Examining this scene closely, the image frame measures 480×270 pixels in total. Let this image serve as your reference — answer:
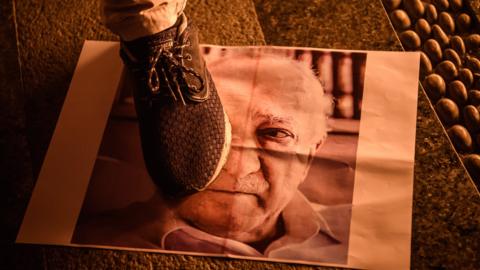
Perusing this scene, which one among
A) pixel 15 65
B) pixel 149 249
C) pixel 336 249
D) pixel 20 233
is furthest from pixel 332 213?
pixel 15 65

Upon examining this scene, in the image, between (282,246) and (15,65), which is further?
(15,65)

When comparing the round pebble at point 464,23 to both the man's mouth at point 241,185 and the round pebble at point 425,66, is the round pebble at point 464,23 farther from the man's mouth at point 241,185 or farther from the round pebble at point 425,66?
the man's mouth at point 241,185

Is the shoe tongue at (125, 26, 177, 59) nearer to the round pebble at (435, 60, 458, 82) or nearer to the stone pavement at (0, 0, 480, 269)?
the stone pavement at (0, 0, 480, 269)

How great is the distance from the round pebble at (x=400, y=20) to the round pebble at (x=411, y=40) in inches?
0.6

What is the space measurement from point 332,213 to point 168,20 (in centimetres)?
24

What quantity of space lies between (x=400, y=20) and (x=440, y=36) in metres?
0.05

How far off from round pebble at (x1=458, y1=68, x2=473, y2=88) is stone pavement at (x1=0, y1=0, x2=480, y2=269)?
5 cm

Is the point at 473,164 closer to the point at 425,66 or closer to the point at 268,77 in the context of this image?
the point at 425,66

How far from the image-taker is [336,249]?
1.84ft

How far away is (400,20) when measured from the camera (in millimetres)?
691

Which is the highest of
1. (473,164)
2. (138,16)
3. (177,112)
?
(138,16)

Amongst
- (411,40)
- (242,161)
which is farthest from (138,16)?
(411,40)

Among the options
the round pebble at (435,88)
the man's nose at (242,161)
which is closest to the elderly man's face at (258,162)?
the man's nose at (242,161)

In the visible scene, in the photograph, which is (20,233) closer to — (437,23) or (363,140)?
(363,140)
